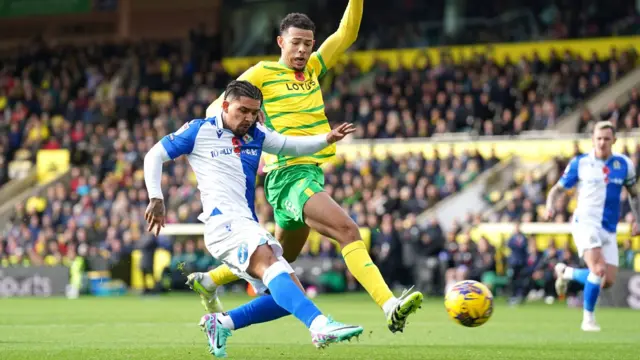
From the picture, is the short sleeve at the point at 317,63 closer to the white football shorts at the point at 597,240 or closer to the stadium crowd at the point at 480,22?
the white football shorts at the point at 597,240

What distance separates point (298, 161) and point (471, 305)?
1.76m

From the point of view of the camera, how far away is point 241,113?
777 centimetres

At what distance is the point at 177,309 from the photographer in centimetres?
1780

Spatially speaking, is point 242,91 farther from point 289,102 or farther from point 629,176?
point 629,176

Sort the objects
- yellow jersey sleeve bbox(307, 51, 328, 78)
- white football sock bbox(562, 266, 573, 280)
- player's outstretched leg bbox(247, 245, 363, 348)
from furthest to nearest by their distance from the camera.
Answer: white football sock bbox(562, 266, 573, 280) < yellow jersey sleeve bbox(307, 51, 328, 78) < player's outstretched leg bbox(247, 245, 363, 348)

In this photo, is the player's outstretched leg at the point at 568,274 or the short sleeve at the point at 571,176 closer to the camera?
the player's outstretched leg at the point at 568,274

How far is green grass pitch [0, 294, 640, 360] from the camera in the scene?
28.5ft

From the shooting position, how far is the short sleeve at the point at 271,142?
8.06 metres

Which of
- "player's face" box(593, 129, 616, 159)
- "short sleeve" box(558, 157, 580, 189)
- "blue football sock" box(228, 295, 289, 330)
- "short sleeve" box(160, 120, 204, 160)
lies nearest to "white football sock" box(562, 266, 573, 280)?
"short sleeve" box(558, 157, 580, 189)

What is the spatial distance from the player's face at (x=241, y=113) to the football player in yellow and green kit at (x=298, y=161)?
907mm

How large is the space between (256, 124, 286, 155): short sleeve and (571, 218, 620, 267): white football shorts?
6.22 meters

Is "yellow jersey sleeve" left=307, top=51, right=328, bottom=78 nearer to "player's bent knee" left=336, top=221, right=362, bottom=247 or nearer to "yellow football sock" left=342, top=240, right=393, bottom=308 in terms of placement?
"player's bent knee" left=336, top=221, right=362, bottom=247

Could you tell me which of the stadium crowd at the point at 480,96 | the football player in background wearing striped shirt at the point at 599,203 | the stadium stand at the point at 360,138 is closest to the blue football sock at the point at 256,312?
the football player in background wearing striped shirt at the point at 599,203

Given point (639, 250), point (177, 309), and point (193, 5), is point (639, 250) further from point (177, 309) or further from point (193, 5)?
point (193, 5)
